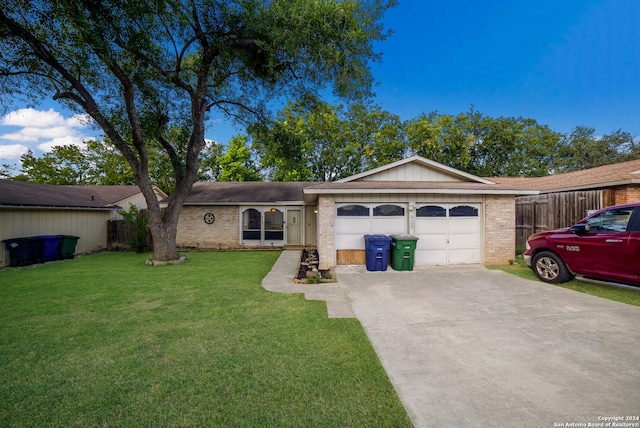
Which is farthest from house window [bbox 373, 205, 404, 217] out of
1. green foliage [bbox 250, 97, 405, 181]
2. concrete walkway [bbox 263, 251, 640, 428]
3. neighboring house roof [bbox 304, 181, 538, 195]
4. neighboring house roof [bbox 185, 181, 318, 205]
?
green foliage [bbox 250, 97, 405, 181]

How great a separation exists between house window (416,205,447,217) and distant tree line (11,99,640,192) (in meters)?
15.5

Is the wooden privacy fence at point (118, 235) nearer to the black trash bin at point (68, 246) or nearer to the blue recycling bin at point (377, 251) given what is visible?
the black trash bin at point (68, 246)

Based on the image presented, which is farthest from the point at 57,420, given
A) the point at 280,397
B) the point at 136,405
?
the point at 280,397

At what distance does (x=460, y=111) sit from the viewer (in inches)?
1097

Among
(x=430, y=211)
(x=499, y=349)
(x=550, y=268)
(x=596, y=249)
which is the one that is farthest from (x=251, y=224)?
(x=596, y=249)

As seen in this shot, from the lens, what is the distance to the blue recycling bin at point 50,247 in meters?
10.5

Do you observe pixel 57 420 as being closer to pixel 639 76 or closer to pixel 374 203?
pixel 374 203

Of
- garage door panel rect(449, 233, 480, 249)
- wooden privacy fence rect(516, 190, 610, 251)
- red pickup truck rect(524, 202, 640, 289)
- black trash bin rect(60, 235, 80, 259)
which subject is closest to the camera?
red pickup truck rect(524, 202, 640, 289)

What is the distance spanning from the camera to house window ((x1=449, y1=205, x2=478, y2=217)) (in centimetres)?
901

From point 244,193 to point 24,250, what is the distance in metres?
8.97

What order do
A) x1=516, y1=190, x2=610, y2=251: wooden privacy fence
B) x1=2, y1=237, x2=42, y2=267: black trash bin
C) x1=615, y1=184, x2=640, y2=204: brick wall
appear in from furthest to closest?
x1=2, y1=237, x2=42, y2=267: black trash bin < x1=516, y1=190, x2=610, y2=251: wooden privacy fence < x1=615, y1=184, x2=640, y2=204: brick wall

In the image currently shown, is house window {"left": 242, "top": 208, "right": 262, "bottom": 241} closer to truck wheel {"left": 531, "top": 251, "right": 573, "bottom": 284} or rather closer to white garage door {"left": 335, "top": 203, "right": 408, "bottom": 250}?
white garage door {"left": 335, "top": 203, "right": 408, "bottom": 250}

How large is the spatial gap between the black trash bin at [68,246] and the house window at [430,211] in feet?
47.0

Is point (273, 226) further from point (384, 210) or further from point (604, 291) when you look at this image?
point (604, 291)
